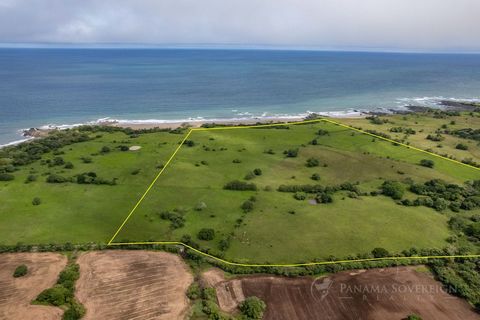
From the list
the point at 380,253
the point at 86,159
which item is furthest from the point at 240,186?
the point at 86,159

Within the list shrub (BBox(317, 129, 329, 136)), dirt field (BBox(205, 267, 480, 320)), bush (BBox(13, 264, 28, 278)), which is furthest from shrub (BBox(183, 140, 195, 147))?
bush (BBox(13, 264, 28, 278))

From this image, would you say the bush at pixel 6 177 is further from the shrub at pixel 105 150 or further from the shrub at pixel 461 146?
the shrub at pixel 461 146

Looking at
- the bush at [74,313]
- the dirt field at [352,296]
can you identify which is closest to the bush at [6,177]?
the bush at [74,313]

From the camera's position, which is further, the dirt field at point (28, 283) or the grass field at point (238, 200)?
the grass field at point (238, 200)

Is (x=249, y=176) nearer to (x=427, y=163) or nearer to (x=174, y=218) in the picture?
(x=174, y=218)

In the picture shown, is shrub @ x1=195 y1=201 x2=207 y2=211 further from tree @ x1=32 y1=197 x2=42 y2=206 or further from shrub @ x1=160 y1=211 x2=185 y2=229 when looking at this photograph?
tree @ x1=32 y1=197 x2=42 y2=206

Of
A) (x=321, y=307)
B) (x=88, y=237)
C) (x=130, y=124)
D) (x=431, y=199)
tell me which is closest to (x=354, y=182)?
(x=431, y=199)
